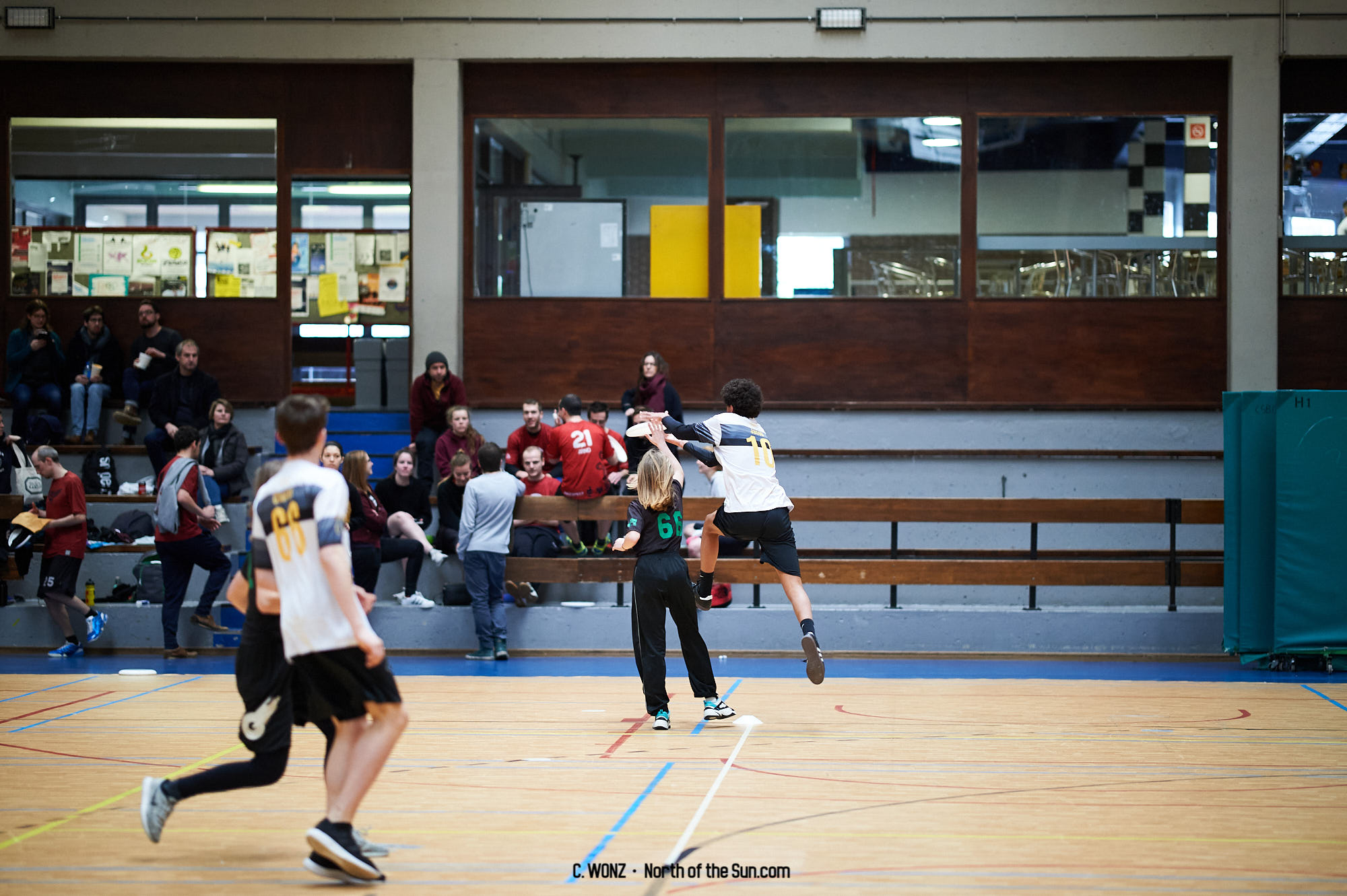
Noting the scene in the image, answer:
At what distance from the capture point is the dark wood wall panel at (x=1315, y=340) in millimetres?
16906

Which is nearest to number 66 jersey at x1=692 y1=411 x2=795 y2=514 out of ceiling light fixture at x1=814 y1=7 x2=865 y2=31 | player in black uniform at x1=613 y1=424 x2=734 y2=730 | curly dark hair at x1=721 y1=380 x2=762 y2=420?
curly dark hair at x1=721 y1=380 x2=762 y2=420

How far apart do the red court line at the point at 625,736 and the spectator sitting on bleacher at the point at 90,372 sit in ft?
35.0

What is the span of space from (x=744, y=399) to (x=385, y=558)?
18.0ft

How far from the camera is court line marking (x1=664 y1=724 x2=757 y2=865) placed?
17.6 ft

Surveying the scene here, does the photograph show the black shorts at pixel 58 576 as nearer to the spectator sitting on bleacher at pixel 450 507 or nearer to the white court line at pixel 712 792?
the spectator sitting on bleacher at pixel 450 507

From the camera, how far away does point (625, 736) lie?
843 centimetres

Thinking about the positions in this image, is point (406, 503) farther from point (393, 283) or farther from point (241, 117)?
point (241, 117)

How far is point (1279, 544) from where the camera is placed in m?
11.8

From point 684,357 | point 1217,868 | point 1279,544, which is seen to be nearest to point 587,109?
point 684,357

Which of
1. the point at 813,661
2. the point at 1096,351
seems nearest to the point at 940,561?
the point at 813,661

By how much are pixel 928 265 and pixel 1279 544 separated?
682 cm

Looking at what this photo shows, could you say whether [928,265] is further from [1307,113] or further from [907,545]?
[1307,113]

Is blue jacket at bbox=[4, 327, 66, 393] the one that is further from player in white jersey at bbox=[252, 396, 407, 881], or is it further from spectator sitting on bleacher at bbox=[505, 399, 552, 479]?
player in white jersey at bbox=[252, 396, 407, 881]

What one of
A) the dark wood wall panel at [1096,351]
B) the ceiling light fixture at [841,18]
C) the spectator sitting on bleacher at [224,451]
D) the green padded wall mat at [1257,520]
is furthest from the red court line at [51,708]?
the ceiling light fixture at [841,18]
